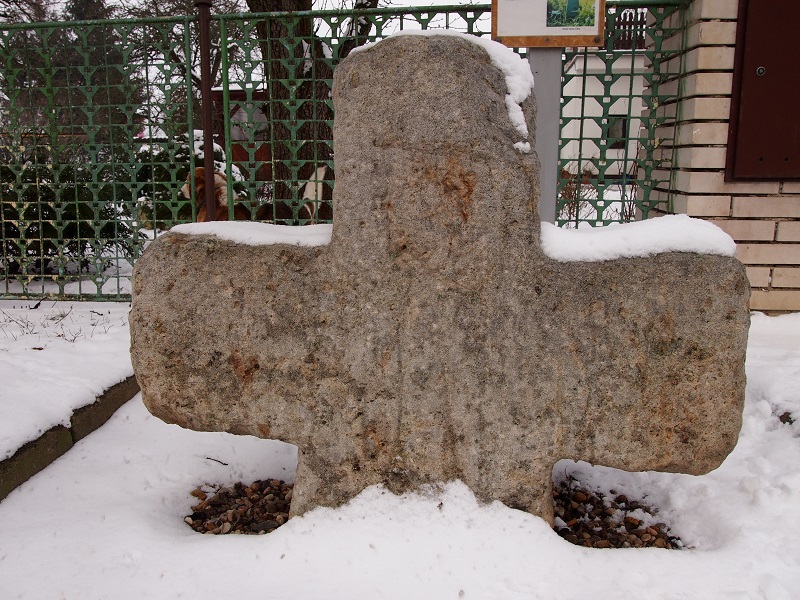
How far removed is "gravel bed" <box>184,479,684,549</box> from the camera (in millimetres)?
2529

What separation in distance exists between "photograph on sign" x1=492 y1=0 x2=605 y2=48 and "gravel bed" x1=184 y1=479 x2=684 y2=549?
98.5 inches

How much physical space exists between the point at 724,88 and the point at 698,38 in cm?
38

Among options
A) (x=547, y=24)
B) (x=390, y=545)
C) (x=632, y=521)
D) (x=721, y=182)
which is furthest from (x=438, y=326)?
(x=721, y=182)

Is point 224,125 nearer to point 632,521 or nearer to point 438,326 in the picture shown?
point 438,326

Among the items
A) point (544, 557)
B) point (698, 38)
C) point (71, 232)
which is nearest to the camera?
point (544, 557)

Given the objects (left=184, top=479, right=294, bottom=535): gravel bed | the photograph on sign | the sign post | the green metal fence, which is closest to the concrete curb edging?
(left=184, top=479, right=294, bottom=535): gravel bed

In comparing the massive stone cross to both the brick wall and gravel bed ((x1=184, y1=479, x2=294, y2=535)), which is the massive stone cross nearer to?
gravel bed ((x1=184, y1=479, x2=294, y2=535))

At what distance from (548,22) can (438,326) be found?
2462 mm

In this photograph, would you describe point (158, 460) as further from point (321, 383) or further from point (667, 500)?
point (667, 500)

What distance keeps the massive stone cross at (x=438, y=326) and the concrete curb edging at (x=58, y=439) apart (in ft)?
2.69

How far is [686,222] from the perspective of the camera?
88.4 inches

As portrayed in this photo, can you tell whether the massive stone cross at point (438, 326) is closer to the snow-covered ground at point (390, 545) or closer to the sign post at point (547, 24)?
the snow-covered ground at point (390, 545)

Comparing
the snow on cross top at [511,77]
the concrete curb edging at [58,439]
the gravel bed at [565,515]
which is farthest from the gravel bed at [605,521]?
the concrete curb edging at [58,439]

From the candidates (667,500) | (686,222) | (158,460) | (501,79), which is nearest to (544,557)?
(667,500)
